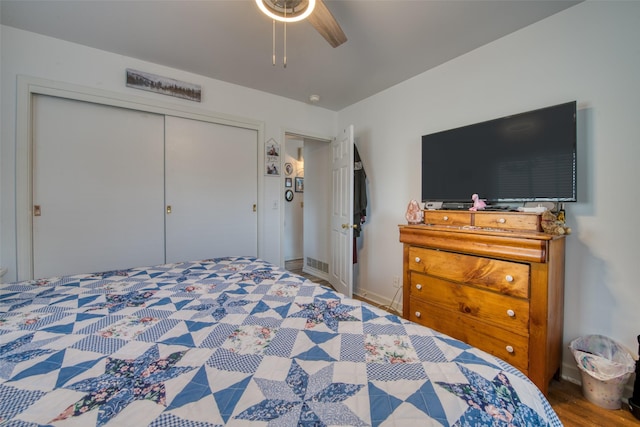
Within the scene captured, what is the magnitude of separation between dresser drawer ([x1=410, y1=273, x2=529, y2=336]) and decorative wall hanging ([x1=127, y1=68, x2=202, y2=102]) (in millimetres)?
2707

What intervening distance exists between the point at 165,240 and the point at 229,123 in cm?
139

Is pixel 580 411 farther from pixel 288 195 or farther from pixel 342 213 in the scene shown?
pixel 288 195

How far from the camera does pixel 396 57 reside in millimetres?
2264

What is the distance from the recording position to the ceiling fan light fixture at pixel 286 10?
53.5 inches

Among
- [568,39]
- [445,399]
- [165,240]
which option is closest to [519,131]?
[568,39]

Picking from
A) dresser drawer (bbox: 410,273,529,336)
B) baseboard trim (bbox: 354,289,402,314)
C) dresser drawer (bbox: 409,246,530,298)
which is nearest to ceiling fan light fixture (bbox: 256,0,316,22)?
dresser drawer (bbox: 409,246,530,298)

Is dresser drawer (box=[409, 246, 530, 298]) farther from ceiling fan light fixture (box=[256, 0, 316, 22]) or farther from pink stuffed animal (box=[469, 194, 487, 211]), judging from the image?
ceiling fan light fixture (box=[256, 0, 316, 22])

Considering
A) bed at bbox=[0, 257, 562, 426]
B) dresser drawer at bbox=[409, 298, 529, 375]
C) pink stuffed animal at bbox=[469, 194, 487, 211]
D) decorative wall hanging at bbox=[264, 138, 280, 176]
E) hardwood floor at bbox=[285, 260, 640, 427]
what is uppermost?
decorative wall hanging at bbox=[264, 138, 280, 176]

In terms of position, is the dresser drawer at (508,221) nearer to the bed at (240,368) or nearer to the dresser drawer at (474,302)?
the dresser drawer at (474,302)

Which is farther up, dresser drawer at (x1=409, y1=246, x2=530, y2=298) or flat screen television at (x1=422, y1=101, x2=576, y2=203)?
flat screen television at (x1=422, y1=101, x2=576, y2=203)

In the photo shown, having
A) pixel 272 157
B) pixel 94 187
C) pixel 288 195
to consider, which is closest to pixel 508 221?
pixel 272 157

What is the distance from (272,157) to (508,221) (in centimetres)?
242

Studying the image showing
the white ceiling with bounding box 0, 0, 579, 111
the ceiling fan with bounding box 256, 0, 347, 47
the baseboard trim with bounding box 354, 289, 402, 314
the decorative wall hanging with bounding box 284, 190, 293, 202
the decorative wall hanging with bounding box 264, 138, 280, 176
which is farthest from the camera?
the decorative wall hanging with bounding box 284, 190, 293, 202

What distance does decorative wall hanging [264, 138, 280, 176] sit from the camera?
306 cm
